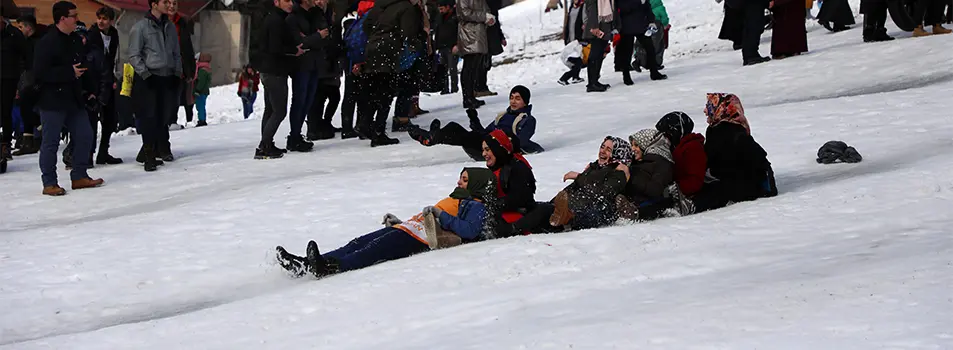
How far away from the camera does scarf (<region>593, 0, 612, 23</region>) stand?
1470 centimetres

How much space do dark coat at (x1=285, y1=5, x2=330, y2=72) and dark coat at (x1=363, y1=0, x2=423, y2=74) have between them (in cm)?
52

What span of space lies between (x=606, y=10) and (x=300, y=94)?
4.77 metres

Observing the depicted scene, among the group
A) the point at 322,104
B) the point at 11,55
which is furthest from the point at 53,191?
the point at 322,104

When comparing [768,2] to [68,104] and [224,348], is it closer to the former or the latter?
[68,104]

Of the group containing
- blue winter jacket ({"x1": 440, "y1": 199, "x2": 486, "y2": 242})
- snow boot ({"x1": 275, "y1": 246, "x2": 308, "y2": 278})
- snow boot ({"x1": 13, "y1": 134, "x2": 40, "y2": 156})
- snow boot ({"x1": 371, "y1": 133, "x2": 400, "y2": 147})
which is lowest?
snow boot ({"x1": 13, "y1": 134, "x2": 40, "y2": 156})

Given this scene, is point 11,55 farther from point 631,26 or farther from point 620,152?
point 620,152

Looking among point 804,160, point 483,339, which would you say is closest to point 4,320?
point 483,339

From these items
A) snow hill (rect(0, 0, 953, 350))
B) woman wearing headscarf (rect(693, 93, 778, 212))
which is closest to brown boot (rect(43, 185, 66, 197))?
snow hill (rect(0, 0, 953, 350))

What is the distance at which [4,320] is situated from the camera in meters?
6.34

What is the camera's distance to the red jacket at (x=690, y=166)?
25.7ft

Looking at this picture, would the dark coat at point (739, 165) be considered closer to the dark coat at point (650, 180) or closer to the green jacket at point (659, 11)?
the dark coat at point (650, 180)

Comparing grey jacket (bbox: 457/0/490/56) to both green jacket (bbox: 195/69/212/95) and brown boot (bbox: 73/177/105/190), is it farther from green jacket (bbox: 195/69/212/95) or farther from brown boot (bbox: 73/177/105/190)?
green jacket (bbox: 195/69/212/95)

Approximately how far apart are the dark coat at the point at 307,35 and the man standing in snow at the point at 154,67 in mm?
1181

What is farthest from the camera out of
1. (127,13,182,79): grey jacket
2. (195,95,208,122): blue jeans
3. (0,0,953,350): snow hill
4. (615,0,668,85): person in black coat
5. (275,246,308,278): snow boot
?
(195,95,208,122): blue jeans
